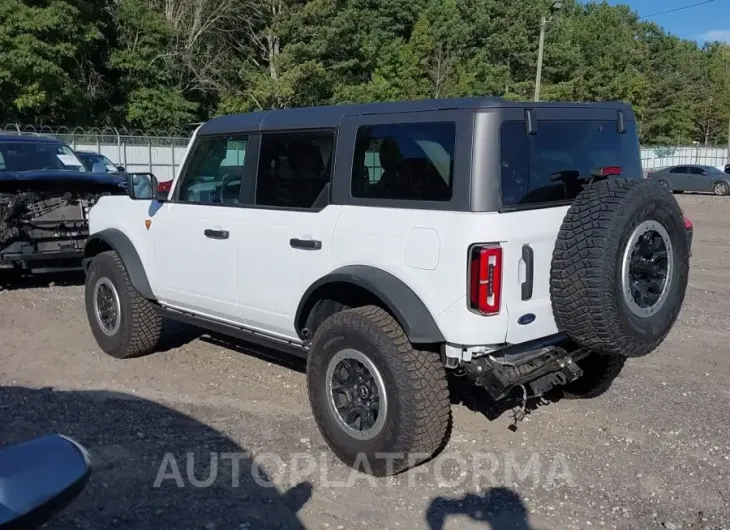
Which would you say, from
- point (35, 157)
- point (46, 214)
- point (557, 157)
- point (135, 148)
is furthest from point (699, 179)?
point (557, 157)

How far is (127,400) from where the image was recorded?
5.52m

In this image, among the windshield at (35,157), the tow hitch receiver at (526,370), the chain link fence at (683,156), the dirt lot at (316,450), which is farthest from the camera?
the chain link fence at (683,156)

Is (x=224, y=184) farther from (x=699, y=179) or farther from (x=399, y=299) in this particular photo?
(x=699, y=179)

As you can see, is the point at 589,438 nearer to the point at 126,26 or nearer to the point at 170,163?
the point at 170,163

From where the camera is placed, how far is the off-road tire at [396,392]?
13.3ft

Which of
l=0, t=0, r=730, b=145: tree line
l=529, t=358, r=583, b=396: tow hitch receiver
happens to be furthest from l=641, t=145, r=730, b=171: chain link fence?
l=529, t=358, r=583, b=396: tow hitch receiver

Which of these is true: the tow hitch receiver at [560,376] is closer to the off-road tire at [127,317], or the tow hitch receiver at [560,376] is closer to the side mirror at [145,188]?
the side mirror at [145,188]

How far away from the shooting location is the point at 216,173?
5.54 meters

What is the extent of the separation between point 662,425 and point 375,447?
2083 millimetres

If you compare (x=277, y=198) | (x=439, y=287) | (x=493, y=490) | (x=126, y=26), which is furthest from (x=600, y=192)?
(x=126, y=26)

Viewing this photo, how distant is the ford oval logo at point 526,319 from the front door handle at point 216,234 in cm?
217

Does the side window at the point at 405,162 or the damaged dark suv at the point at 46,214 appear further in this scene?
the damaged dark suv at the point at 46,214

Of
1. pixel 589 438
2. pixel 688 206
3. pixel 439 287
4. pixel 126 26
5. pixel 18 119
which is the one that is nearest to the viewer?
pixel 439 287

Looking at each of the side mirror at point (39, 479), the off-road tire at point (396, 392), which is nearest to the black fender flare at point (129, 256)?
the off-road tire at point (396, 392)
